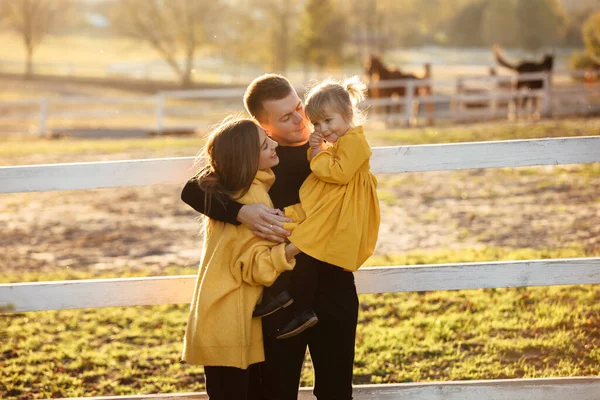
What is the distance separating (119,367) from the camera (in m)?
4.26

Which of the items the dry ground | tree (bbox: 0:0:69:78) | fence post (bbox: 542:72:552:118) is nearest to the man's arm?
the dry ground

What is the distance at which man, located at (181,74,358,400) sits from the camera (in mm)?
2504

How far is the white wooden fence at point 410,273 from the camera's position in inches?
119

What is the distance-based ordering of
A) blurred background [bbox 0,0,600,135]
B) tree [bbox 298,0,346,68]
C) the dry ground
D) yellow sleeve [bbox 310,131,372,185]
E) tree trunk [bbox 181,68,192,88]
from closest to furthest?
yellow sleeve [bbox 310,131,372,185] → the dry ground → blurred background [bbox 0,0,600,135] → tree trunk [bbox 181,68,192,88] → tree [bbox 298,0,346,68]

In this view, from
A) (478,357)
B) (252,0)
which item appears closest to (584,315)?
(478,357)

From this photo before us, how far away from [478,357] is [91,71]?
44147mm

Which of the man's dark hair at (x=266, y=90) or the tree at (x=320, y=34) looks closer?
the man's dark hair at (x=266, y=90)

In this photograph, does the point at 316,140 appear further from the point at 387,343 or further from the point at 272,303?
the point at 387,343

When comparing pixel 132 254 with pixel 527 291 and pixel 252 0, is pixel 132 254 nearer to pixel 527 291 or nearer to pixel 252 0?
pixel 527 291

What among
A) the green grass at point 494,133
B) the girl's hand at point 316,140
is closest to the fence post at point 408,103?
the green grass at point 494,133

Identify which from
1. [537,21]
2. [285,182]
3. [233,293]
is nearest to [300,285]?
[233,293]

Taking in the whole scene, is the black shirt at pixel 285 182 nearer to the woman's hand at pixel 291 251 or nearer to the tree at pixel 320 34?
the woman's hand at pixel 291 251

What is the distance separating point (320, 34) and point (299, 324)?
143 feet

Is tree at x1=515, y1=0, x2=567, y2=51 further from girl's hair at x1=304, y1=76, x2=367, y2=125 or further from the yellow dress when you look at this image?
the yellow dress
